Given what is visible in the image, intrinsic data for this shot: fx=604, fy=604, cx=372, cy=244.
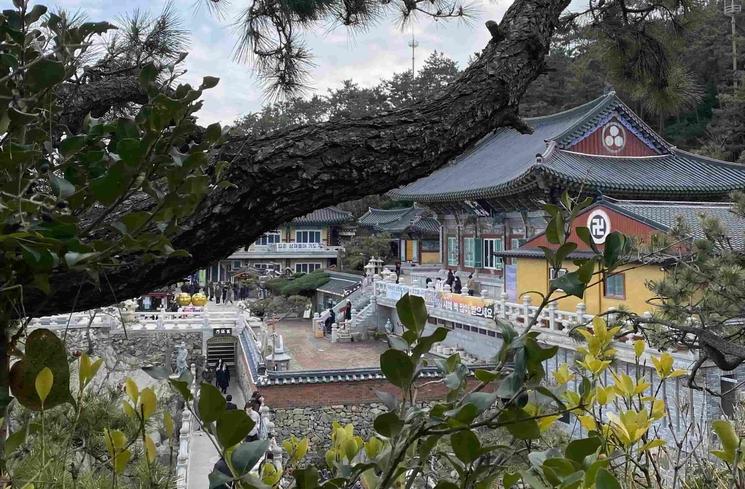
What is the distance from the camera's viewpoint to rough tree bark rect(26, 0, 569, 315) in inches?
56.0

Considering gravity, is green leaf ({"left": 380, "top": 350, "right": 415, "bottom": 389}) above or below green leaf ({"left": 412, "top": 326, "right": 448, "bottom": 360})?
below

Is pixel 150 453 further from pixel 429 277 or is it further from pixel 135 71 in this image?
pixel 429 277

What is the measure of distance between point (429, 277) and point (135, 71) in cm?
1498

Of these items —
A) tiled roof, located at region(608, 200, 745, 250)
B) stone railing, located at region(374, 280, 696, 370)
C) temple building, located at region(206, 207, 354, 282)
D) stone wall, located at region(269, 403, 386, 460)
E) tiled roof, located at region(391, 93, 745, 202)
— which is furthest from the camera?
temple building, located at region(206, 207, 354, 282)

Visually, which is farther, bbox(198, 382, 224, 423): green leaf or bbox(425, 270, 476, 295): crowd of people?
bbox(425, 270, 476, 295): crowd of people

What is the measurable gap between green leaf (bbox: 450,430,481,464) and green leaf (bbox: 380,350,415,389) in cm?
Answer: 9

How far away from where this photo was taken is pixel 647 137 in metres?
13.4

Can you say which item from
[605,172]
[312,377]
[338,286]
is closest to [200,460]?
[312,377]

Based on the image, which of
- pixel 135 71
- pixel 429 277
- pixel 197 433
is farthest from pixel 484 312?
pixel 135 71

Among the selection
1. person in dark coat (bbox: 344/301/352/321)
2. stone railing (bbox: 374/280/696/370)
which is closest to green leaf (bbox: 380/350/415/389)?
stone railing (bbox: 374/280/696/370)

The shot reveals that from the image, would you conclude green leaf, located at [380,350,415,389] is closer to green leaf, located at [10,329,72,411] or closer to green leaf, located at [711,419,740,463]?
green leaf, located at [10,329,72,411]

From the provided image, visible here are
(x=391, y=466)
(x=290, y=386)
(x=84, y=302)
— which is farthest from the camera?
(x=290, y=386)

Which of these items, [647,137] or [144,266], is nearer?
[144,266]

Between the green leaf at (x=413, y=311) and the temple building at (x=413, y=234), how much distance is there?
21504 millimetres
